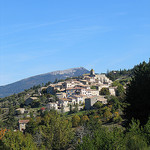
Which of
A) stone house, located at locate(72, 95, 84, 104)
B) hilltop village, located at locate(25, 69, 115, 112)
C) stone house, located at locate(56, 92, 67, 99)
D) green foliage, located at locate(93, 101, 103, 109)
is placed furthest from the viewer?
stone house, located at locate(56, 92, 67, 99)

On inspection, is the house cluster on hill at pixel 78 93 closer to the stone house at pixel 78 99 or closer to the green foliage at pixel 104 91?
the stone house at pixel 78 99

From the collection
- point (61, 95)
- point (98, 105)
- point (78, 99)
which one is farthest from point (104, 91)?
point (98, 105)

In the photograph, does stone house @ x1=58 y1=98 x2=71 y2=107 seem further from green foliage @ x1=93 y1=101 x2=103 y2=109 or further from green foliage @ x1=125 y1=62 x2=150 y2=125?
green foliage @ x1=125 y1=62 x2=150 y2=125

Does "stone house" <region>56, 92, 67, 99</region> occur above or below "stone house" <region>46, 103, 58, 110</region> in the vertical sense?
above

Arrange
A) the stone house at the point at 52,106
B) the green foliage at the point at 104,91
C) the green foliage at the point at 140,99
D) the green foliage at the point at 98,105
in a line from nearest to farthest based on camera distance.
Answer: the green foliage at the point at 140,99, the green foliage at the point at 98,105, the stone house at the point at 52,106, the green foliage at the point at 104,91

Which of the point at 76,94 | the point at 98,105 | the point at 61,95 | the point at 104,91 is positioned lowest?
the point at 98,105

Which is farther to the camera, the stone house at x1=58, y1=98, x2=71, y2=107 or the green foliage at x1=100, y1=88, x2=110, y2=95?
the green foliage at x1=100, y1=88, x2=110, y2=95

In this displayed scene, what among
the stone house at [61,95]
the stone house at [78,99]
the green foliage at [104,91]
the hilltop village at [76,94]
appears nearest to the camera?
the hilltop village at [76,94]

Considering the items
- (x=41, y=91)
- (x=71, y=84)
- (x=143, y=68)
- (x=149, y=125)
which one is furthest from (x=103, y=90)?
(x=149, y=125)

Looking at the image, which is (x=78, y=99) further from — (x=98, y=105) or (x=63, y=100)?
(x=98, y=105)

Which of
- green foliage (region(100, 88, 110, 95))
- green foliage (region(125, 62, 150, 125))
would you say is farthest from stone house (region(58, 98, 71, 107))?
green foliage (region(125, 62, 150, 125))

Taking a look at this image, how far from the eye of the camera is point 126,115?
33.1 m

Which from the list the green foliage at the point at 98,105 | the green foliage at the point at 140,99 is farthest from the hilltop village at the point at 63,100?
the green foliage at the point at 140,99

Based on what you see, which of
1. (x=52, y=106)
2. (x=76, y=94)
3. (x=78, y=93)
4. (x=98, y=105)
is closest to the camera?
(x=98, y=105)
